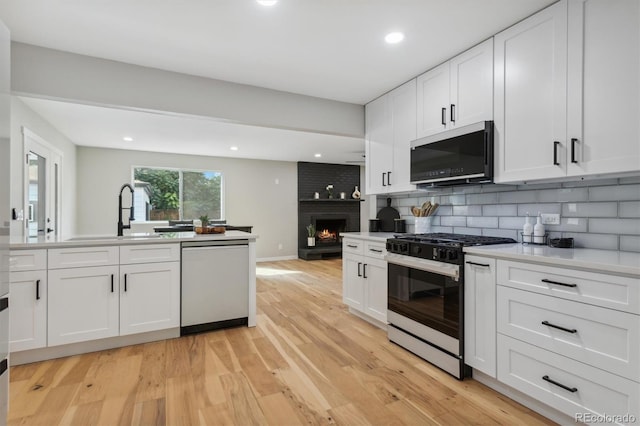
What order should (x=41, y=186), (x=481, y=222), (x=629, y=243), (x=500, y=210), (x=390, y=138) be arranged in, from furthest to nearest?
(x=41, y=186), (x=390, y=138), (x=481, y=222), (x=500, y=210), (x=629, y=243)

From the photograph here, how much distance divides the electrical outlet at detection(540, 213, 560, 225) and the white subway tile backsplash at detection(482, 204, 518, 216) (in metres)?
0.21

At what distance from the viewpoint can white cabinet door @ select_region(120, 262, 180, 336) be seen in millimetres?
2727

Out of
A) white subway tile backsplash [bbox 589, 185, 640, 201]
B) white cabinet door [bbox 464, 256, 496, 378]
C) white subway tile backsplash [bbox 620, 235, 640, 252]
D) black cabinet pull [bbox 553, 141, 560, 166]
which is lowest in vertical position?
white cabinet door [bbox 464, 256, 496, 378]

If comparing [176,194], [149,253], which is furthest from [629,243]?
[176,194]

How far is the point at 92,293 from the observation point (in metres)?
2.61

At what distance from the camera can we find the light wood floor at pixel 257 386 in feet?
5.91

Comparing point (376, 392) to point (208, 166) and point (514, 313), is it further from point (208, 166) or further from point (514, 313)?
point (208, 166)

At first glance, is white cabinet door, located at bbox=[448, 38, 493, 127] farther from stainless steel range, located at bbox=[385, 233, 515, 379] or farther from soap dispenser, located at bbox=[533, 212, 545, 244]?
stainless steel range, located at bbox=[385, 233, 515, 379]

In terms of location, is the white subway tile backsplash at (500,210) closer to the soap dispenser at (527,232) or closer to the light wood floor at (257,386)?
the soap dispenser at (527,232)

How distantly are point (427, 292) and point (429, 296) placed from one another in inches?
1.3

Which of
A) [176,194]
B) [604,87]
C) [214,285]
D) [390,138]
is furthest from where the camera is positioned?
[176,194]

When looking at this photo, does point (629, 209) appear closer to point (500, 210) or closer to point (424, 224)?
point (500, 210)

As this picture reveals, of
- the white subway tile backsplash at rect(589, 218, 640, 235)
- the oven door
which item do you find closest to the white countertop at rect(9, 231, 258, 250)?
the oven door

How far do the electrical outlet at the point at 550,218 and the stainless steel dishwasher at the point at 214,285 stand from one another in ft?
8.52
